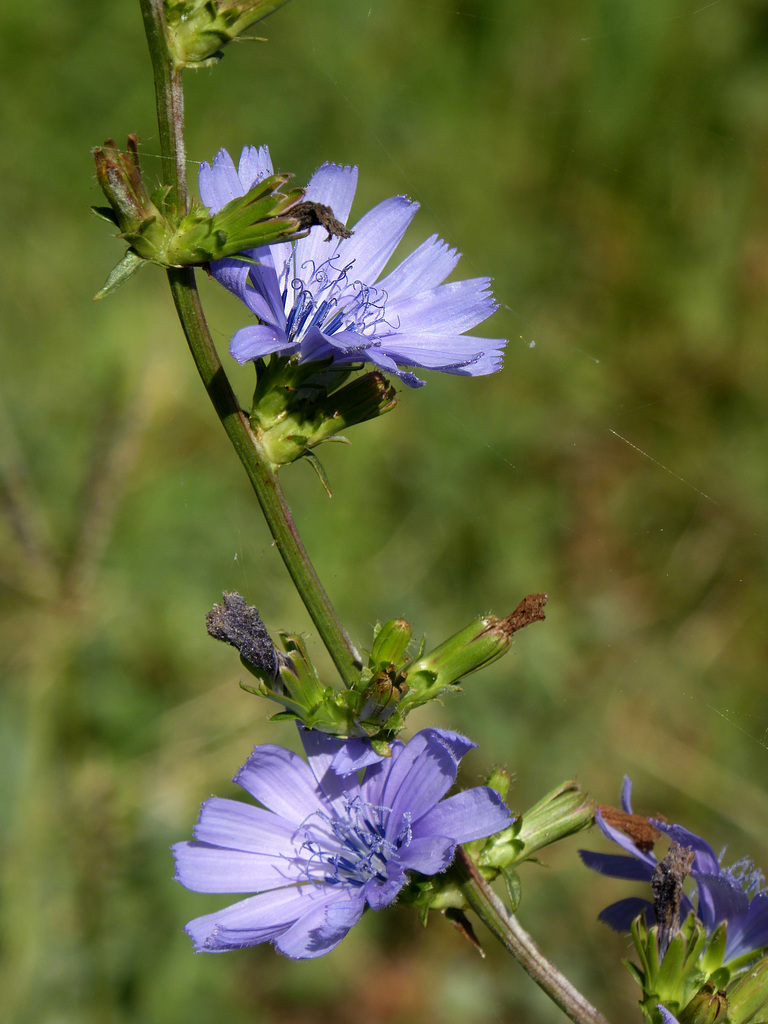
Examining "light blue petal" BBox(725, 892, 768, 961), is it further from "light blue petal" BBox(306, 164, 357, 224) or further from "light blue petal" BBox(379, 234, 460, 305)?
"light blue petal" BBox(306, 164, 357, 224)

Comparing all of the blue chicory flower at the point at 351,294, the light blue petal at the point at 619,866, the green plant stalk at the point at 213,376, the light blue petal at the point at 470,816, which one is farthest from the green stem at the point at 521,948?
the blue chicory flower at the point at 351,294

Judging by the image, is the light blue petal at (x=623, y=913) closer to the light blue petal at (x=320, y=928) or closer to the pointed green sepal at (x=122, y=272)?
the light blue petal at (x=320, y=928)

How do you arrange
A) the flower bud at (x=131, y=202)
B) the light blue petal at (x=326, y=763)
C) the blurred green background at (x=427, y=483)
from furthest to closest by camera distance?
the blurred green background at (x=427, y=483) → the light blue petal at (x=326, y=763) → the flower bud at (x=131, y=202)

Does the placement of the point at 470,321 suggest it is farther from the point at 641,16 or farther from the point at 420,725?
the point at 641,16

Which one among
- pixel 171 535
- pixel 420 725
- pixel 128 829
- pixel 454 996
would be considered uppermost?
pixel 171 535

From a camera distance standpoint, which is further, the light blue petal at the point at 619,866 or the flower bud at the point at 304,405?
the light blue petal at the point at 619,866

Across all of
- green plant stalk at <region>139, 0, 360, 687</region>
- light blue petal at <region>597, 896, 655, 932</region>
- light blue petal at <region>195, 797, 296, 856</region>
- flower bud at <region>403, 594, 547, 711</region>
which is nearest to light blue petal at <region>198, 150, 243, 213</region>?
green plant stalk at <region>139, 0, 360, 687</region>

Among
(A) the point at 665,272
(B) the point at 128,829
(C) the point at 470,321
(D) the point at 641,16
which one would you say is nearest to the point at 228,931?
(C) the point at 470,321
